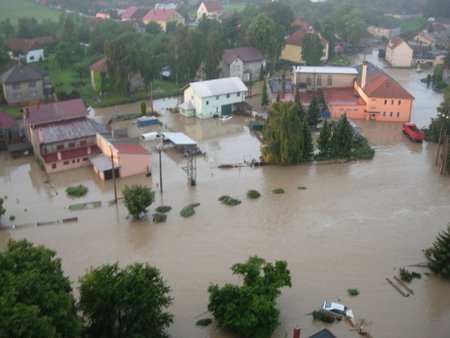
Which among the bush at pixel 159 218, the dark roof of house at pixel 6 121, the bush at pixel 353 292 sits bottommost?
the bush at pixel 353 292

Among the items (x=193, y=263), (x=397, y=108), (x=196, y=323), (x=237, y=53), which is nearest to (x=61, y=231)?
(x=193, y=263)

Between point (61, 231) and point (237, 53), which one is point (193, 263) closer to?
point (61, 231)

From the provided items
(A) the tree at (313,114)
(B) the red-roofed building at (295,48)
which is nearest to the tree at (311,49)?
(B) the red-roofed building at (295,48)

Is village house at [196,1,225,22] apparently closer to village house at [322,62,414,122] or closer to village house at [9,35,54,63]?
village house at [9,35,54,63]

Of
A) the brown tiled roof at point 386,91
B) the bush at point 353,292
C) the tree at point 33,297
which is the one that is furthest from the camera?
the brown tiled roof at point 386,91

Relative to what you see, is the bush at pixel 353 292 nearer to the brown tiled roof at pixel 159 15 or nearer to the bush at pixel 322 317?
the bush at pixel 322 317

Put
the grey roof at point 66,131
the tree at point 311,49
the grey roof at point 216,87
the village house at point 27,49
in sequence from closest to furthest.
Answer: the grey roof at point 66,131
the grey roof at point 216,87
the tree at point 311,49
the village house at point 27,49
